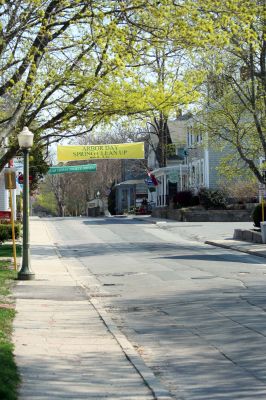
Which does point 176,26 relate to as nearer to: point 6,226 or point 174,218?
point 6,226

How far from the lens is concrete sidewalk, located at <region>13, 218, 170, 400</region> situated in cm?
706

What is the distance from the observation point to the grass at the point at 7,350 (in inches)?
256

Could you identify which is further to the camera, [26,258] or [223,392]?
[26,258]

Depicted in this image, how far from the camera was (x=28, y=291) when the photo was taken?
15.8 m

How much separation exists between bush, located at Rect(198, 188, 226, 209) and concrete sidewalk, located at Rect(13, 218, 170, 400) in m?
33.9

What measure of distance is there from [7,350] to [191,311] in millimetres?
4837

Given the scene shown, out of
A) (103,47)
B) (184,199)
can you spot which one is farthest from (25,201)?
(184,199)

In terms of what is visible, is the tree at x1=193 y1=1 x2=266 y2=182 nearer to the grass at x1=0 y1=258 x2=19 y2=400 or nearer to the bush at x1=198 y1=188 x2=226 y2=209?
the bush at x1=198 y1=188 x2=226 y2=209

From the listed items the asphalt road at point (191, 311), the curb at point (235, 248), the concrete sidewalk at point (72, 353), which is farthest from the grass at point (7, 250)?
the concrete sidewalk at point (72, 353)

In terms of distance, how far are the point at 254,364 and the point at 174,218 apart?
43315mm

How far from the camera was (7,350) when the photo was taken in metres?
8.55

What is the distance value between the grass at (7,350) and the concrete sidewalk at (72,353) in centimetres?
11

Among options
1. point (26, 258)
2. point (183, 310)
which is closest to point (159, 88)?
point (183, 310)

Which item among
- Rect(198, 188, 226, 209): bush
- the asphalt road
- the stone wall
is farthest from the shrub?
the asphalt road
